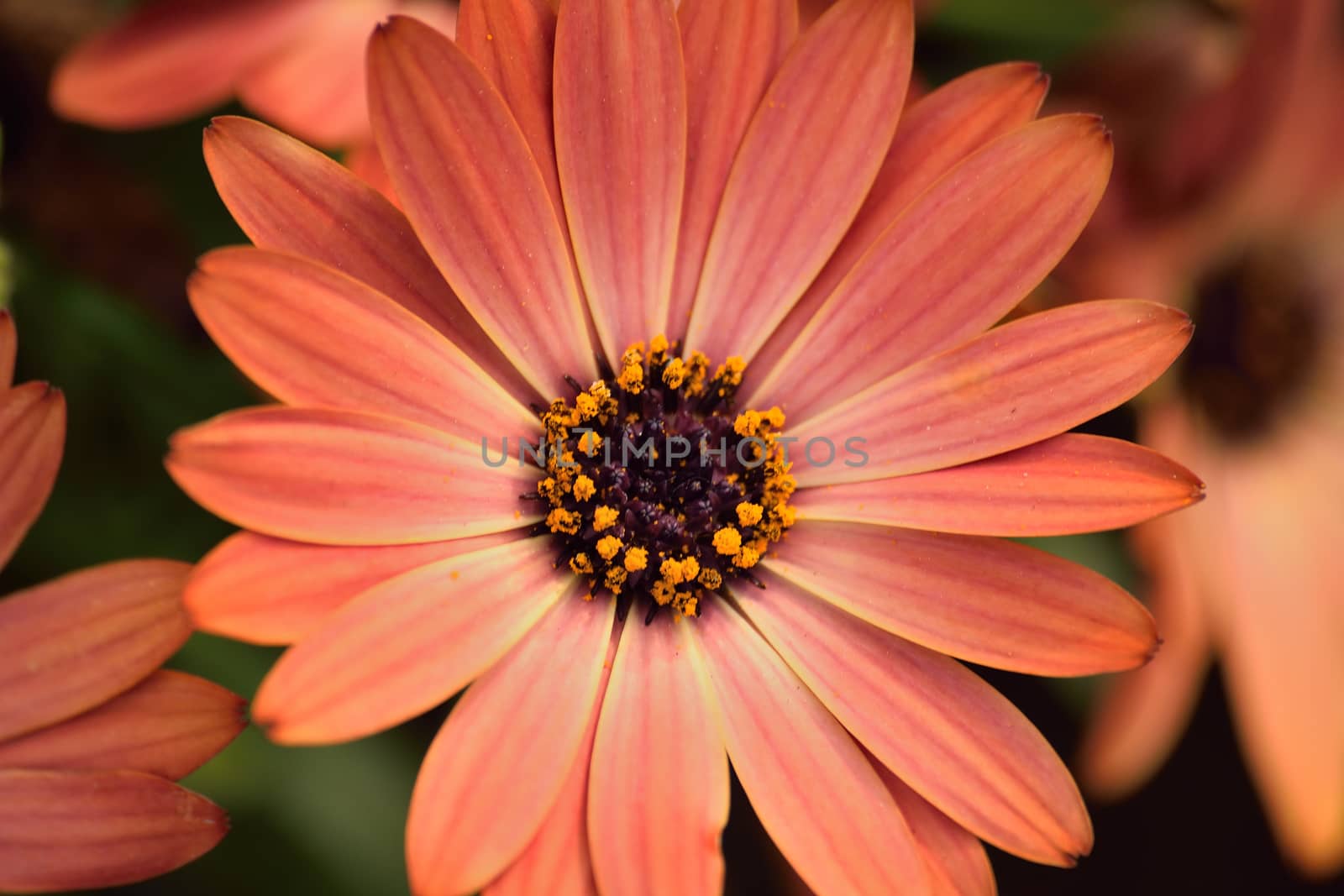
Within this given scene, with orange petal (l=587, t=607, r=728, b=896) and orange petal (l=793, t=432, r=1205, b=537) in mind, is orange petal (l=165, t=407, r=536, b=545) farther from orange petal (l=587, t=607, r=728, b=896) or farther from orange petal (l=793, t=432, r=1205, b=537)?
orange petal (l=793, t=432, r=1205, b=537)

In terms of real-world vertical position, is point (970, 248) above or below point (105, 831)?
above

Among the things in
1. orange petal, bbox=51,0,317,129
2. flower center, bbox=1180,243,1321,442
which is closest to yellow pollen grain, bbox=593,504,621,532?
orange petal, bbox=51,0,317,129

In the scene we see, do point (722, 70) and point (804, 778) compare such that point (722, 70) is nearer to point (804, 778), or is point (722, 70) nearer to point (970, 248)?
point (970, 248)

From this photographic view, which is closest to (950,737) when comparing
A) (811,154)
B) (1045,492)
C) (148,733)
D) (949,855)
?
(949,855)

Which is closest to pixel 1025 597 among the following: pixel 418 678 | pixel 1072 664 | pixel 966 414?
pixel 1072 664

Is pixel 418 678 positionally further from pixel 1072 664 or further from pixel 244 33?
pixel 244 33

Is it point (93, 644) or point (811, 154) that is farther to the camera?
point (811, 154)
